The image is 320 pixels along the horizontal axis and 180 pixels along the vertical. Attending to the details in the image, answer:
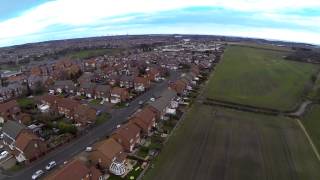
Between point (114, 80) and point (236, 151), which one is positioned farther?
→ point (114, 80)

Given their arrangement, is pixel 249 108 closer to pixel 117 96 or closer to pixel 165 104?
pixel 165 104

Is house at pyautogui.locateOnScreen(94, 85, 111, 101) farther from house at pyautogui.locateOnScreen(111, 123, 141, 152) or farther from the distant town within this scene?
house at pyautogui.locateOnScreen(111, 123, 141, 152)

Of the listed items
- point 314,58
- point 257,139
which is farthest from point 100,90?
point 314,58

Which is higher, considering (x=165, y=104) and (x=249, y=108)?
(x=165, y=104)

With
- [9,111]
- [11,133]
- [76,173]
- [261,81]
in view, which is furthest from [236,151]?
[261,81]

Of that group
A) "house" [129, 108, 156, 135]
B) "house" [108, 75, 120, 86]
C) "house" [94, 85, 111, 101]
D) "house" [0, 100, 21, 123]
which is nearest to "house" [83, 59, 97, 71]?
"house" [108, 75, 120, 86]

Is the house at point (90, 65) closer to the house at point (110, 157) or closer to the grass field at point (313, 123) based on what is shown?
the house at point (110, 157)
